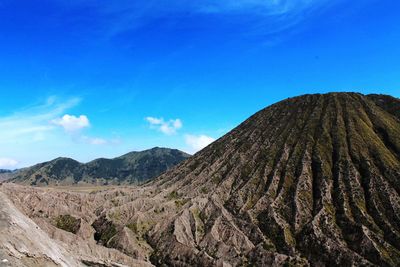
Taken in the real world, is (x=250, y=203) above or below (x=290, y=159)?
below

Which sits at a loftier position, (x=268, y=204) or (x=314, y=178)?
(x=314, y=178)

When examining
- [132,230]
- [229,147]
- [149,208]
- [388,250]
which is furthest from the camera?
[229,147]

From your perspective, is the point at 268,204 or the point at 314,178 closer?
the point at 268,204

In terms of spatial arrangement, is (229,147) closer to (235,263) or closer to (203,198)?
(203,198)

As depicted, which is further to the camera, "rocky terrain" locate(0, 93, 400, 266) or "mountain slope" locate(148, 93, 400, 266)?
"mountain slope" locate(148, 93, 400, 266)

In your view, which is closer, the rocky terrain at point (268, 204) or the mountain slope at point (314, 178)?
the rocky terrain at point (268, 204)

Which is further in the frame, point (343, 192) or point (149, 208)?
point (149, 208)

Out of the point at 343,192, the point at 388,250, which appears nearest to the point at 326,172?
the point at 343,192

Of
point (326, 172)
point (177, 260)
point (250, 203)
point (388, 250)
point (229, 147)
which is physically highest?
point (229, 147)
